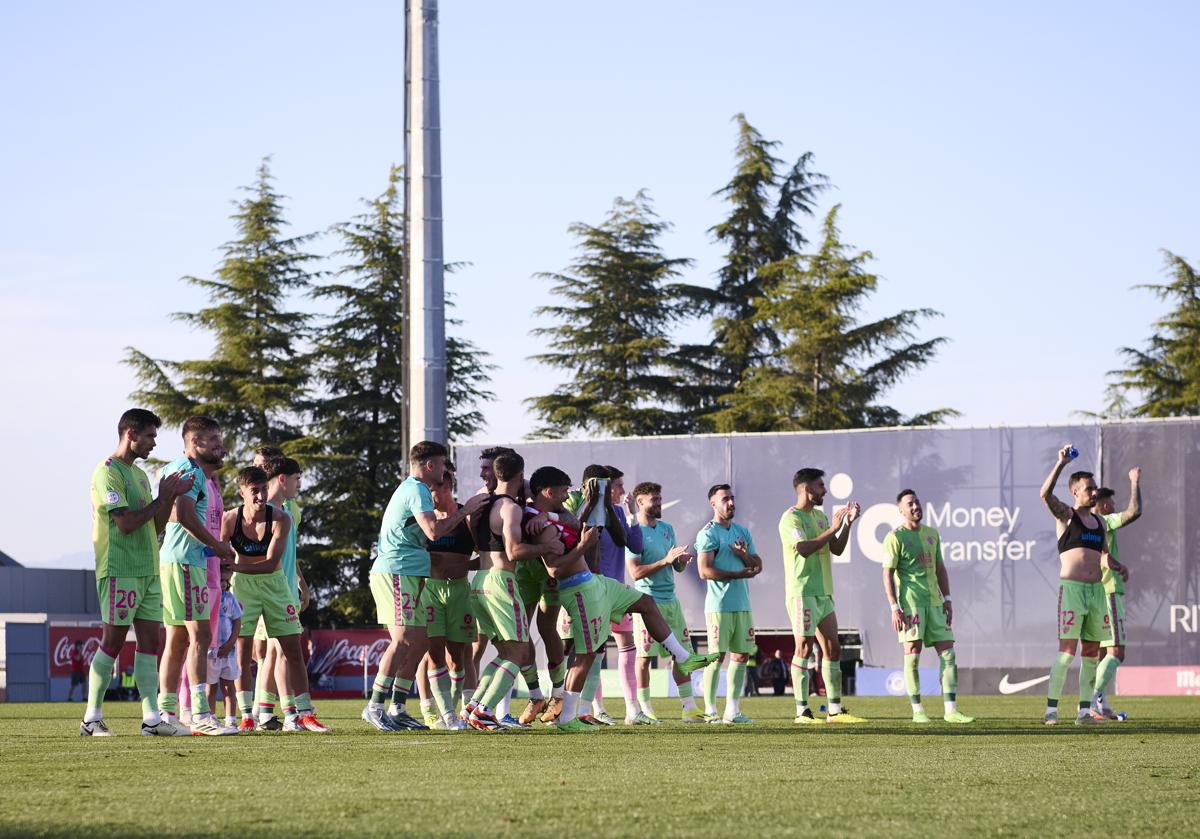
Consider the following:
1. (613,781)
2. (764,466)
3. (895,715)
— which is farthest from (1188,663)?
(613,781)

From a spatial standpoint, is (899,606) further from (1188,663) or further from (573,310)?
(573,310)

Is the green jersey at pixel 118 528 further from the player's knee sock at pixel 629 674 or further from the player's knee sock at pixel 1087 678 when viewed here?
the player's knee sock at pixel 1087 678

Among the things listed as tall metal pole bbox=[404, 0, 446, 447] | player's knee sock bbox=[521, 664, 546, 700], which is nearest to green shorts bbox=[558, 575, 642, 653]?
player's knee sock bbox=[521, 664, 546, 700]

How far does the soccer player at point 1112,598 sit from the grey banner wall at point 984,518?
368 inches

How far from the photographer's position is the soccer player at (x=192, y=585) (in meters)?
10.5

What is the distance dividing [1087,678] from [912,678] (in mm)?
1562

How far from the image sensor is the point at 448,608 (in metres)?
11.6

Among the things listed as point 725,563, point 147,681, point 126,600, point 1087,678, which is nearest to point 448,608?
point 147,681

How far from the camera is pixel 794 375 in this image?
44.4 meters

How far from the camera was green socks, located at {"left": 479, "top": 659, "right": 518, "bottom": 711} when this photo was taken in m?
11.0

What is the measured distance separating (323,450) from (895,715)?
3227cm

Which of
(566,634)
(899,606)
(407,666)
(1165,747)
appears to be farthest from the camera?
(899,606)

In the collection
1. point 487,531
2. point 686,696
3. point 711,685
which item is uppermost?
point 487,531

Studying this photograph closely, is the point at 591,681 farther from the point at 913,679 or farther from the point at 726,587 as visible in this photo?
the point at 913,679
